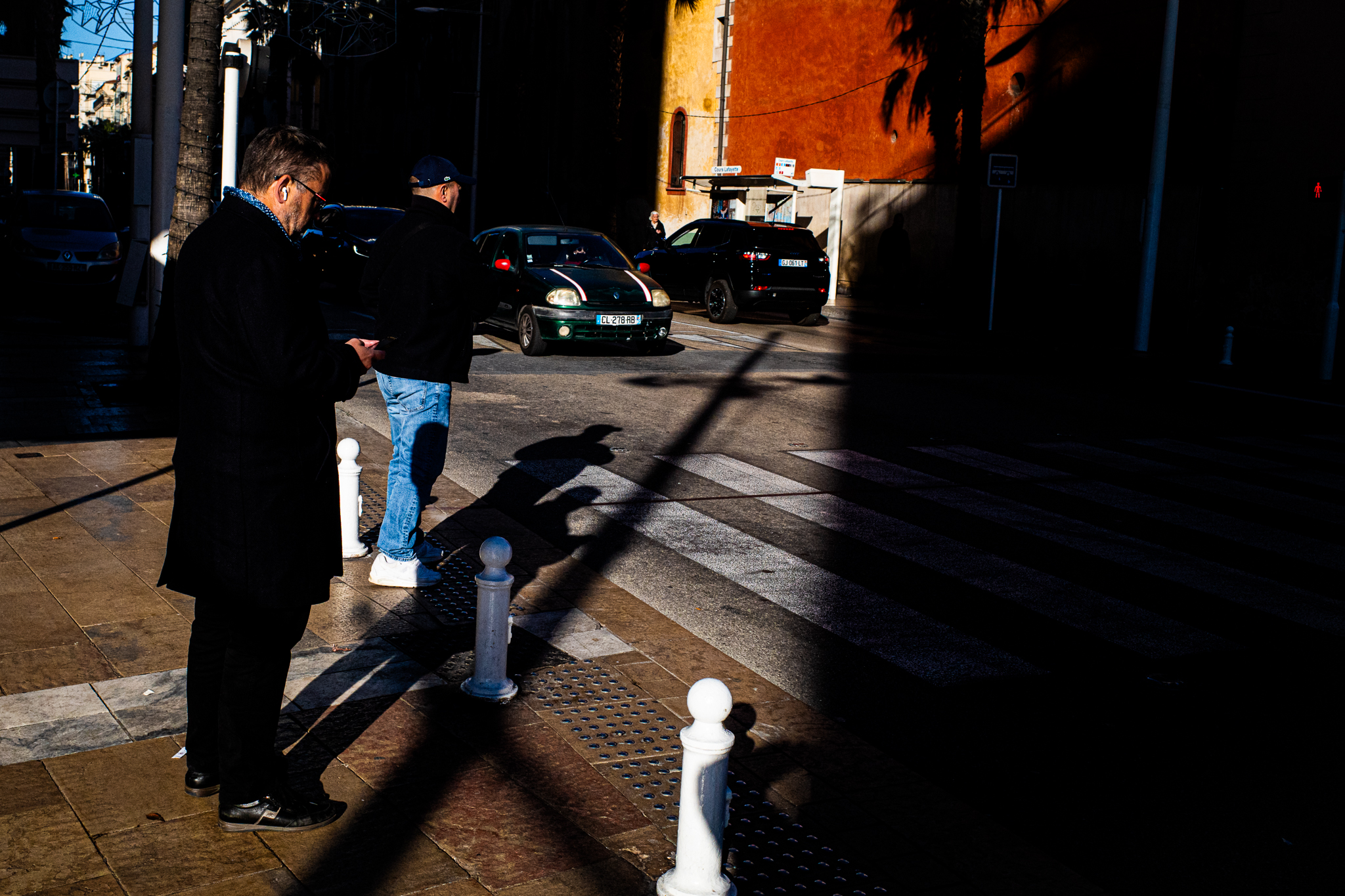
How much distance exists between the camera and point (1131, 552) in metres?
7.05

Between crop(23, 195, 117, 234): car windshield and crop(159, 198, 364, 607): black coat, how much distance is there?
19063 mm

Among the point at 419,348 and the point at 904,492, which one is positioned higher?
the point at 419,348

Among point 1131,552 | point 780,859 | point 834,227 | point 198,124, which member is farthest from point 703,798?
point 834,227

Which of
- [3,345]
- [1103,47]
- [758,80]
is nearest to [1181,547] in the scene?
[3,345]

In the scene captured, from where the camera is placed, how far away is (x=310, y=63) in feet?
220

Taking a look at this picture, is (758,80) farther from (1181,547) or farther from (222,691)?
(222,691)

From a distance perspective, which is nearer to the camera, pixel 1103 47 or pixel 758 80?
pixel 1103 47

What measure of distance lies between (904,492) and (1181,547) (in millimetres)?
1869

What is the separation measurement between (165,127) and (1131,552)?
8.95 m

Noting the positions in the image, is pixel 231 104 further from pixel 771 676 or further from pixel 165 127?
pixel 771 676

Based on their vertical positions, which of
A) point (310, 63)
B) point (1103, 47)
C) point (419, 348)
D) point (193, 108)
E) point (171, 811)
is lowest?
point (171, 811)

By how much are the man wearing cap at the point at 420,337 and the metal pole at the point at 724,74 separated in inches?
1303

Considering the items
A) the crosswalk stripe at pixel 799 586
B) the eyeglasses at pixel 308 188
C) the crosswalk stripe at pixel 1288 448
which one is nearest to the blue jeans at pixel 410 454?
the crosswalk stripe at pixel 799 586

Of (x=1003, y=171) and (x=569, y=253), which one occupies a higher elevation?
(x=1003, y=171)
